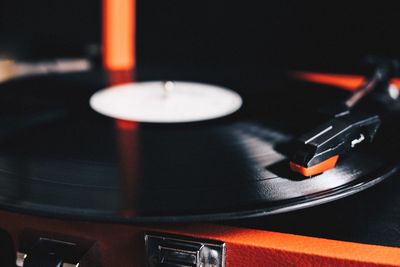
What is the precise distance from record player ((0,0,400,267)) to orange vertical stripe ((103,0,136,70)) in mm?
454

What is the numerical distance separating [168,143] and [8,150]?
192 millimetres

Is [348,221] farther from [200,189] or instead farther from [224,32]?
[224,32]

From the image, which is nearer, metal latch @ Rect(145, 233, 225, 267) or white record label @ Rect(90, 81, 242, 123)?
metal latch @ Rect(145, 233, 225, 267)

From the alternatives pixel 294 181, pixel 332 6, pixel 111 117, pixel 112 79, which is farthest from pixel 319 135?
pixel 332 6

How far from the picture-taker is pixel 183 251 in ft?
1.38

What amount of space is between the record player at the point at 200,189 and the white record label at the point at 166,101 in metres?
0.09

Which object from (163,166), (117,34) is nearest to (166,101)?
(163,166)

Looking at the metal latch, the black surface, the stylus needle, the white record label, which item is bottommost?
the metal latch

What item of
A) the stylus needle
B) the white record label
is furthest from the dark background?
the stylus needle

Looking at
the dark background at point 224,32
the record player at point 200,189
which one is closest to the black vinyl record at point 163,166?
the record player at point 200,189

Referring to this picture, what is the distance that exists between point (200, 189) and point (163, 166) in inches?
2.8

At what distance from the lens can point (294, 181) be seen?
1.45ft

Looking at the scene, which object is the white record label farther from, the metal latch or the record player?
the metal latch

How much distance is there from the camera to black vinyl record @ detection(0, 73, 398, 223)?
1.30 ft
